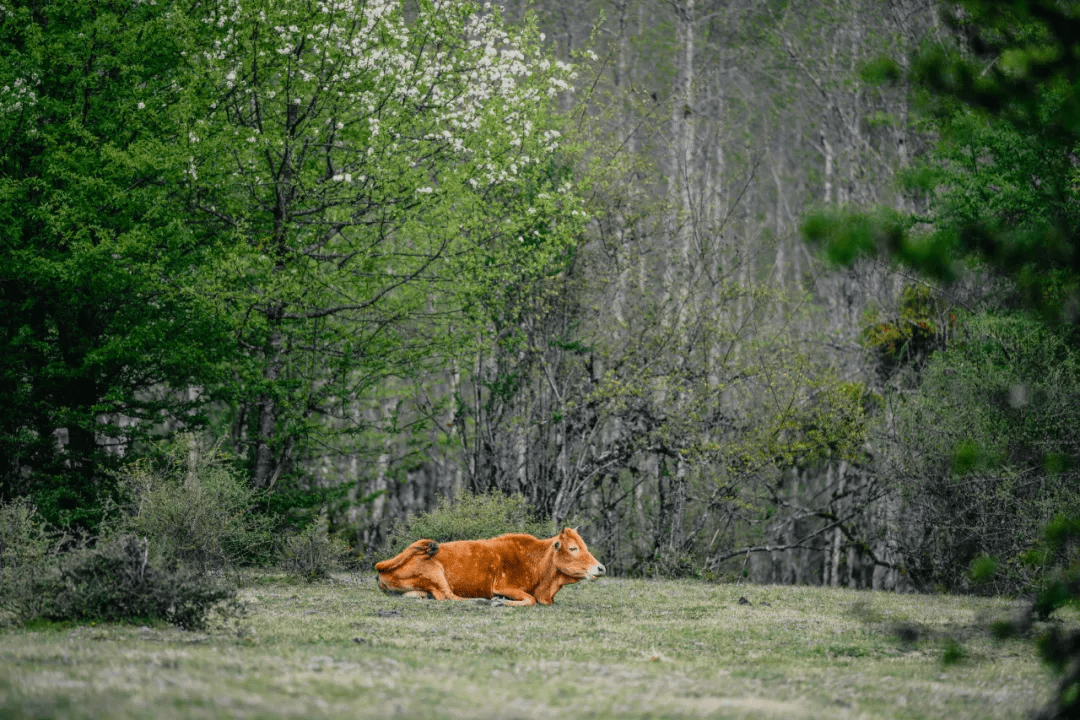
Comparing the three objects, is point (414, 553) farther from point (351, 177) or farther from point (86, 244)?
point (351, 177)

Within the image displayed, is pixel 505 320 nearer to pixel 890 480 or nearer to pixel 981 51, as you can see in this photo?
pixel 890 480

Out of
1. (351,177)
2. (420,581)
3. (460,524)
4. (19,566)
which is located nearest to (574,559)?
(420,581)

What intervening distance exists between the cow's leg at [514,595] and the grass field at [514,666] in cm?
33

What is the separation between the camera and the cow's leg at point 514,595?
1107 cm

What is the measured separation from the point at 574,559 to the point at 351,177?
8.79 metres

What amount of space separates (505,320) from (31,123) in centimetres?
895

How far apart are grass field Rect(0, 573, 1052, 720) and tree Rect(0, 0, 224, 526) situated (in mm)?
6676

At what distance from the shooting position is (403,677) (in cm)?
593

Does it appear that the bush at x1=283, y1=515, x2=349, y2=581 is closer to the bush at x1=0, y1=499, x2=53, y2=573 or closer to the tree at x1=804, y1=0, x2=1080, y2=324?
the bush at x1=0, y1=499, x2=53, y2=573

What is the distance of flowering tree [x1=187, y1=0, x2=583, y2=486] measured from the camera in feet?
52.9

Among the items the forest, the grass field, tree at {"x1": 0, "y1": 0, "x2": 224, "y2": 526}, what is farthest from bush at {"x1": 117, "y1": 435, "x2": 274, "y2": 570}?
tree at {"x1": 0, "y1": 0, "x2": 224, "y2": 526}

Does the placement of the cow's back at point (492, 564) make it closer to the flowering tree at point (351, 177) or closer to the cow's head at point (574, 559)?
the cow's head at point (574, 559)

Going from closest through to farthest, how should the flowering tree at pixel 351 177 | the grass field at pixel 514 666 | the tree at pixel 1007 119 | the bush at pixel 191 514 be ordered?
1. the tree at pixel 1007 119
2. the grass field at pixel 514 666
3. the bush at pixel 191 514
4. the flowering tree at pixel 351 177

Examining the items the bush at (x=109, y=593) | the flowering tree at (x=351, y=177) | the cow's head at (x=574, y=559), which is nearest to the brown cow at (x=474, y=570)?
the cow's head at (x=574, y=559)
